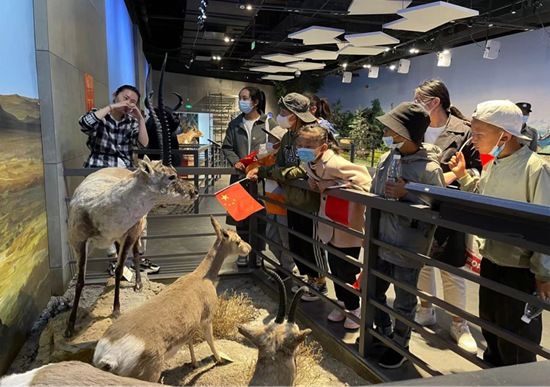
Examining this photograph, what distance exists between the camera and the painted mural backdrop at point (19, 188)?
7.38 ft

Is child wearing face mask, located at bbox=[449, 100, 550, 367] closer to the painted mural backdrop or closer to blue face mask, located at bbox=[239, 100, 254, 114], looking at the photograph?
blue face mask, located at bbox=[239, 100, 254, 114]

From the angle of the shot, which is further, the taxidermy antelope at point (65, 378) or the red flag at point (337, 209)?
the red flag at point (337, 209)

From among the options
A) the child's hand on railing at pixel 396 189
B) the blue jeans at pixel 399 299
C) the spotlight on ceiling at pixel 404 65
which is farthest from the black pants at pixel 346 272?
the spotlight on ceiling at pixel 404 65

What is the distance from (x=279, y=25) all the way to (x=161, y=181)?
9.28 metres

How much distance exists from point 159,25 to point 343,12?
552 cm

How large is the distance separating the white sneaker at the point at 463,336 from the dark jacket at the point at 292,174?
1108 mm

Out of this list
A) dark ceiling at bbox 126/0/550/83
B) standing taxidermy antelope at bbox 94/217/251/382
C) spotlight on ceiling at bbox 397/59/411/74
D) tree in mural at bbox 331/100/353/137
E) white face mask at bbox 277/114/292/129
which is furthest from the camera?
tree in mural at bbox 331/100/353/137

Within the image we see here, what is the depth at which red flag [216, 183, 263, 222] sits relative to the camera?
→ 2.79 metres

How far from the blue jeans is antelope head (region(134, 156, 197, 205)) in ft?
3.79

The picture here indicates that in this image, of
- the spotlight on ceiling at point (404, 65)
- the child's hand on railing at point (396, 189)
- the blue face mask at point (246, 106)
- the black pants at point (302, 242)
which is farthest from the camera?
the spotlight on ceiling at point (404, 65)

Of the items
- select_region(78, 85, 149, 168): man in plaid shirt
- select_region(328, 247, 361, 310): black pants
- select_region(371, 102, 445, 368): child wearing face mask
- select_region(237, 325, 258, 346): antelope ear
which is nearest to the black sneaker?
select_region(371, 102, 445, 368): child wearing face mask

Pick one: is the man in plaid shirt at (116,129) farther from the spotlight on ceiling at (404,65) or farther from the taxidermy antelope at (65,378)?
the spotlight on ceiling at (404,65)

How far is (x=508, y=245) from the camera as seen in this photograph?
1711 millimetres

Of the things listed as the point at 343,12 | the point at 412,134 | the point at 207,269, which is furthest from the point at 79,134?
the point at 343,12
